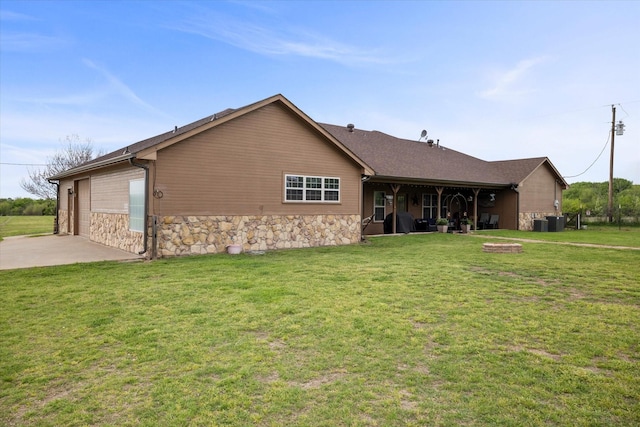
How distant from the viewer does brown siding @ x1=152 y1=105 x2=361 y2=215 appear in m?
11.0

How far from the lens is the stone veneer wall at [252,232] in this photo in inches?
432

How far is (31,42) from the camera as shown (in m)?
19.0

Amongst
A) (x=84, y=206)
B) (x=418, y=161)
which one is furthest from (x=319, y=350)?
(x=418, y=161)

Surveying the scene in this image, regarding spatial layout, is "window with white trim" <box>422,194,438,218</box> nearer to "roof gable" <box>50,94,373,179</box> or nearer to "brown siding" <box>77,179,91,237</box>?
"roof gable" <box>50,94,373,179</box>

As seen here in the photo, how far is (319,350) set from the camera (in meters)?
4.04

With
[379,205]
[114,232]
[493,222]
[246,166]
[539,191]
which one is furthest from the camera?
[539,191]

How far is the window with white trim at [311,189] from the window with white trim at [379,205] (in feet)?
16.9

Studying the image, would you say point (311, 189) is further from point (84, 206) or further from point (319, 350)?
point (84, 206)

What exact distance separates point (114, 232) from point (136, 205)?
2.53 meters

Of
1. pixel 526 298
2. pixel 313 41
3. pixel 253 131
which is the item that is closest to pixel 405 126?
pixel 313 41

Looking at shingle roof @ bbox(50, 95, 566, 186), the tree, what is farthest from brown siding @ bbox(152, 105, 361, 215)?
the tree

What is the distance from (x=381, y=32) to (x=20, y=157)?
3954 centimetres

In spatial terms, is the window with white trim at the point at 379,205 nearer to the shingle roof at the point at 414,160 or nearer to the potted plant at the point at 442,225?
the shingle roof at the point at 414,160

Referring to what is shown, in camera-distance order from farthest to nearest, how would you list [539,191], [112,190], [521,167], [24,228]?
1. [539,191]
2. [521,167]
3. [24,228]
4. [112,190]
